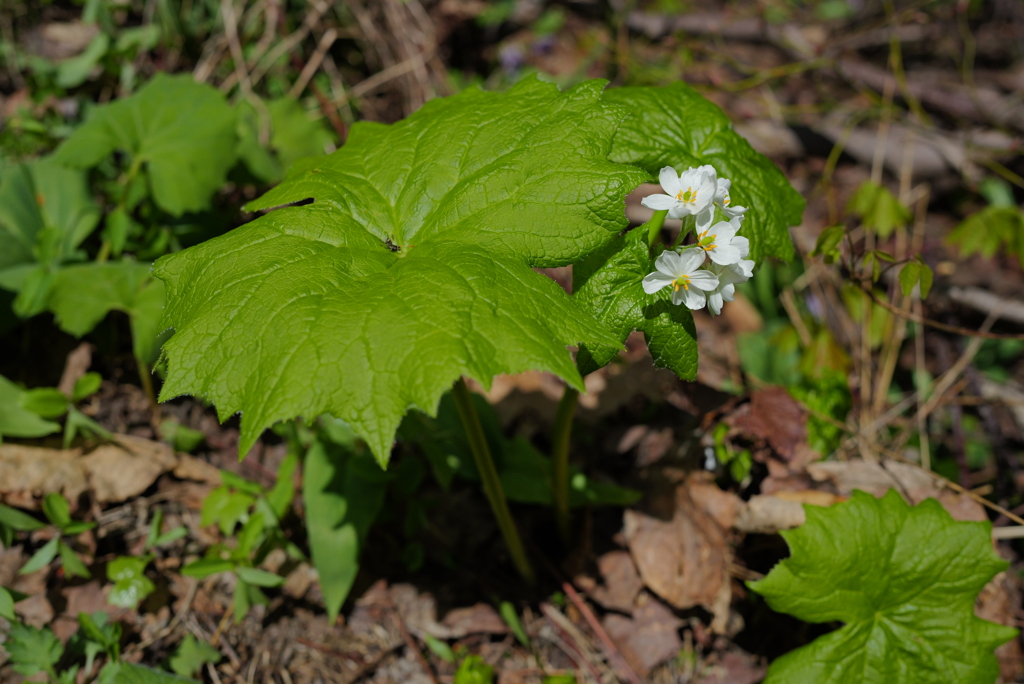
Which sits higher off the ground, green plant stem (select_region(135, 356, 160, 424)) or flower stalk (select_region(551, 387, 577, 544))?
green plant stem (select_region(135, 356, 160, 424))

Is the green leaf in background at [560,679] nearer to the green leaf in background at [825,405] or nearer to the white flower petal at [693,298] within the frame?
the green leaf in background at [825,405]

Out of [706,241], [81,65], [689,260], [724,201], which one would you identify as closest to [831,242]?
[724,201]

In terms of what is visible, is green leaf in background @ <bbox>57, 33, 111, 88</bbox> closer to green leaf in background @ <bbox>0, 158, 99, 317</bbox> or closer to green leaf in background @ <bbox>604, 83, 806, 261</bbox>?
green leaf in background @ <bbox>0, 158, 99, 317</bbox>

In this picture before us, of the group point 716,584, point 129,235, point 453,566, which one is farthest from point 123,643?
point 716,584

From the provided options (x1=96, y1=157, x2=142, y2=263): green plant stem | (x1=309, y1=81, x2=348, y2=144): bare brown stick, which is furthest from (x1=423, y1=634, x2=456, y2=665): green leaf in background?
(x1=309, y1=81, x2=348, y2=144): bare brown stick

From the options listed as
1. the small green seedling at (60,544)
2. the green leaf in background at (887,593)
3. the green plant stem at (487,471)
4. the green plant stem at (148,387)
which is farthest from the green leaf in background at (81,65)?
the green leaf in background at (887,593)

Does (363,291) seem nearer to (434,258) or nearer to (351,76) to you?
(434,258)
